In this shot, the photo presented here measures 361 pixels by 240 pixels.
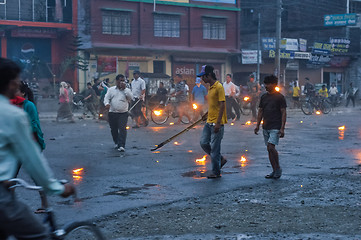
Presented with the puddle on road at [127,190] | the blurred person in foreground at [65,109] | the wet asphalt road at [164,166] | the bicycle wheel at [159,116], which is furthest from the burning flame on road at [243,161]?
the blurred person in foreground at [65,109]

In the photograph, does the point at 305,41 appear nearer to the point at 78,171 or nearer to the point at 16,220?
the point at 78,171

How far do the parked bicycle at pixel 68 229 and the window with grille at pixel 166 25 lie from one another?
36.9m

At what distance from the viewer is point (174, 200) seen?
7.76 meters

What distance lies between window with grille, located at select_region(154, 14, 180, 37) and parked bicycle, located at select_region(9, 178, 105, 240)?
36871 mm

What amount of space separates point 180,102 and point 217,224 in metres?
16.4

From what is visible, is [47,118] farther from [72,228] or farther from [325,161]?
[72,228]

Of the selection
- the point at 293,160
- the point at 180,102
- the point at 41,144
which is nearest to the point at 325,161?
the point at 293,160

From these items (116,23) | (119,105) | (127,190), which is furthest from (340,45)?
(127,190)

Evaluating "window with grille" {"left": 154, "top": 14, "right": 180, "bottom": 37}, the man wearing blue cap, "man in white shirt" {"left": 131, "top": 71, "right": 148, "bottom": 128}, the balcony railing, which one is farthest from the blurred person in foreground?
"window with grille" {"left": 154, "top": 14, "right": 180, "bottom": 37}

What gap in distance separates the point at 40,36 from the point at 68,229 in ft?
117

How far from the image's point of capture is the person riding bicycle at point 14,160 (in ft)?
10.4

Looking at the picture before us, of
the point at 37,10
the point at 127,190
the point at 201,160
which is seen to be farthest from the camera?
the point at 37,10

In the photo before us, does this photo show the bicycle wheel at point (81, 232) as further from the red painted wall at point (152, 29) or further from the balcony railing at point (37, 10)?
the red painted wall at point (152, 29)

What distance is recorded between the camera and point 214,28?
1706 inches
